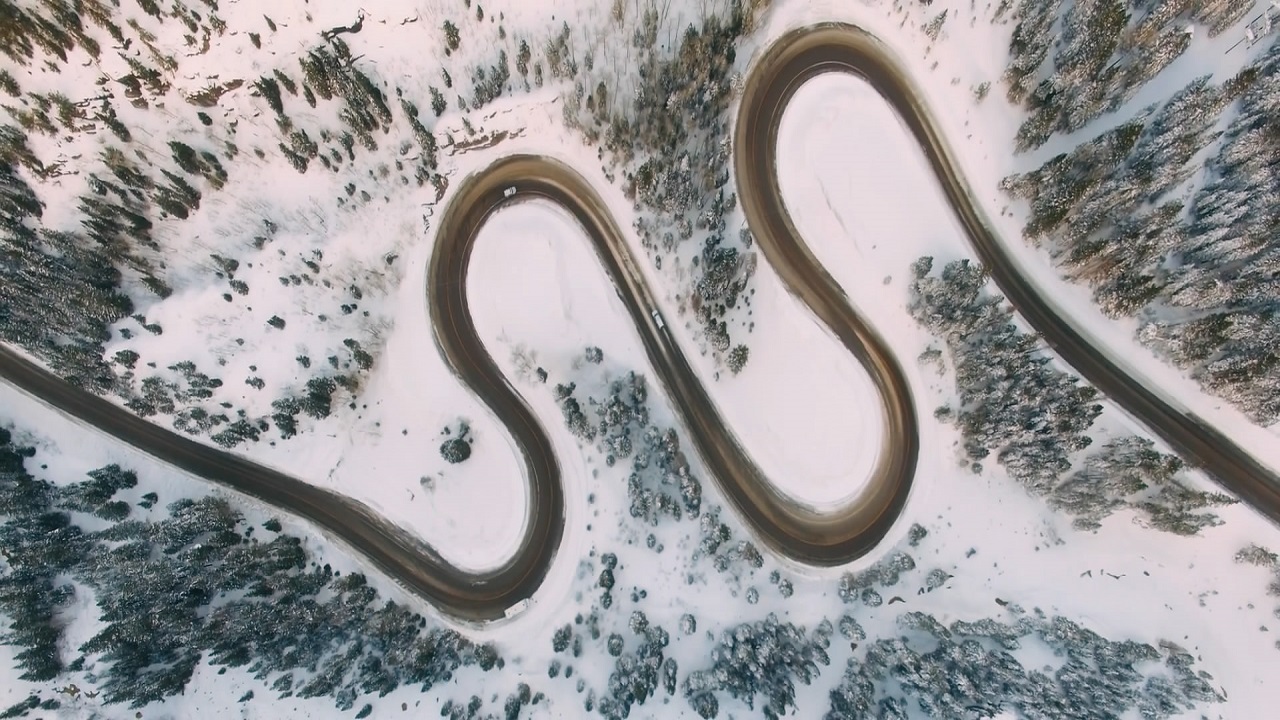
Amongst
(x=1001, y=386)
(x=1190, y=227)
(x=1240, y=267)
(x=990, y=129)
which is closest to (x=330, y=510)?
(x=1001, y=386)

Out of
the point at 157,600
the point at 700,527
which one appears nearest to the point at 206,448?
the point at 157,600

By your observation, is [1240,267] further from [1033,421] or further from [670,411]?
[670,411]

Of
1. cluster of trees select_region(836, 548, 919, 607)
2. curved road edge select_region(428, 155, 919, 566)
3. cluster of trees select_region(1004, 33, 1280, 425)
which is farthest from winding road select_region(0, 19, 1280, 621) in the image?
cluster of trees select_region(1004, 33, 1280, 425)

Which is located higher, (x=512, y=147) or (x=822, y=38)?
(x=822, y=38)

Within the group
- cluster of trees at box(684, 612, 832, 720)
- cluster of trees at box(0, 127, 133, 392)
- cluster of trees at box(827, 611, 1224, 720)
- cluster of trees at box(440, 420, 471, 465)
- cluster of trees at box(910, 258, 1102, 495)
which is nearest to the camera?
cluster of trees at box(827, 611, 1224, 720)

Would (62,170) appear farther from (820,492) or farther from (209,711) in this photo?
(820,492)

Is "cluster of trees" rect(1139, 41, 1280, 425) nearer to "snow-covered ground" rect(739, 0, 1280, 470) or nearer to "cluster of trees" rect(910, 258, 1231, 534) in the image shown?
"snow-covered ground" rect(739, 0, 1280, 470)
